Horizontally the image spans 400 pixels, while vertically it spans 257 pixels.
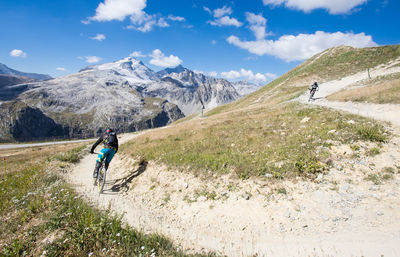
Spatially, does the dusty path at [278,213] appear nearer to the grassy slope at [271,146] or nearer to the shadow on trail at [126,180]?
the shadow on trail at [126,180]

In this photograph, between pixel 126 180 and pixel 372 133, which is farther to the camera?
pixel 126 180

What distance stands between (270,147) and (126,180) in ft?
36.8

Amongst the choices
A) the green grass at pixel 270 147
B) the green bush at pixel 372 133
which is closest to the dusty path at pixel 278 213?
the green bush at pixel 372 133

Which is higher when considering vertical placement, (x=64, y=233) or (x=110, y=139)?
(x=110, y=139)

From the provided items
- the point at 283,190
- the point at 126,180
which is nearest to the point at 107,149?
the point at 126,180

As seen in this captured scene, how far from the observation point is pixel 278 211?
8539 mm

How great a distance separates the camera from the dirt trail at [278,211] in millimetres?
6848

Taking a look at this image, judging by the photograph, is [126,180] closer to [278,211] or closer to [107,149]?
[107,149]

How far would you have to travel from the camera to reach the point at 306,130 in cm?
1560

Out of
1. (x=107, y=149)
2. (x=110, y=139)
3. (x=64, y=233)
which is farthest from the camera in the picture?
(x=110, y=139)

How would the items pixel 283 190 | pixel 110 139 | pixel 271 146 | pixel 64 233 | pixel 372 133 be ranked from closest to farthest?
pixel 64 233, pixel 283 190, pixel 372 133, pixel 110 139, pixel 271 146

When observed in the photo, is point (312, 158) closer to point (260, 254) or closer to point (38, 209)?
point (260, 254)

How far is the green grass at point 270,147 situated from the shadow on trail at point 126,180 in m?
1.01

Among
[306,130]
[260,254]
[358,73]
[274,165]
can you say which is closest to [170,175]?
→ [274,165]
